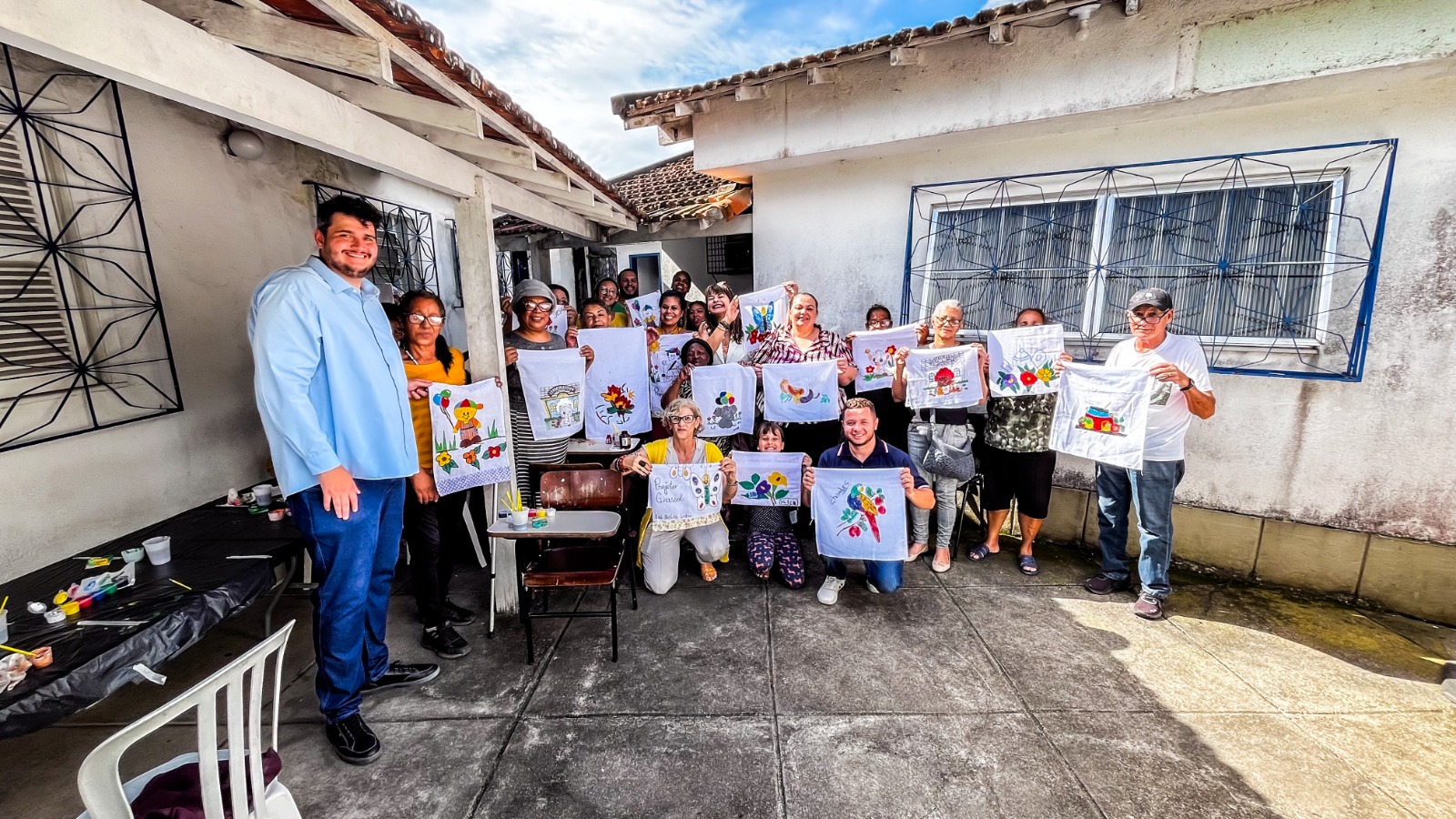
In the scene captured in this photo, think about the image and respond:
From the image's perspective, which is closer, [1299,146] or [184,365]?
[184,365]

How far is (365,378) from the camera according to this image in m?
2.59

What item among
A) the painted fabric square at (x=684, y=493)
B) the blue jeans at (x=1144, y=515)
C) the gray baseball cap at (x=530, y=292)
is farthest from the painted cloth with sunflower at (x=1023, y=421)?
the gray baseball cap at (x=530, y=292)

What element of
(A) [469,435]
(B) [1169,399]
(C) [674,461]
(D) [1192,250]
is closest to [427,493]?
(A) [469,435]

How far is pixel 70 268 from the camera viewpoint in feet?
10.4

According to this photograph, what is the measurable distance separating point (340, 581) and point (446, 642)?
1100mm

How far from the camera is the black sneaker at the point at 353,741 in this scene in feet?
8.79

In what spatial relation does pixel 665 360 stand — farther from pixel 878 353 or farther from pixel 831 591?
pixel 831 591

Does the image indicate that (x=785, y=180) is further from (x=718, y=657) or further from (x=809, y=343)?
(x=718, y=657)

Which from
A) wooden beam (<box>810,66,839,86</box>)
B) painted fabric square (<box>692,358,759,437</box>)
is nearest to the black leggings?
painted fabric square (<box>692,358,759,437</box>)

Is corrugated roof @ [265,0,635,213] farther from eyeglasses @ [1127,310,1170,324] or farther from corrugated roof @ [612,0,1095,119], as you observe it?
eyeglasses @ [1127,310,1170,324]

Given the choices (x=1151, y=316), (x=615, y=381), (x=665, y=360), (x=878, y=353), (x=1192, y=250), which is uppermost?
(x=1192, y=250)

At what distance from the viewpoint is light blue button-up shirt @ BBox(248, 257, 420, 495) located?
7.66 ft

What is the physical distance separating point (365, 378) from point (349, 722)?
167cm

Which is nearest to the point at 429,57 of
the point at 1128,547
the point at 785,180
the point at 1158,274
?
the point at 785,180
